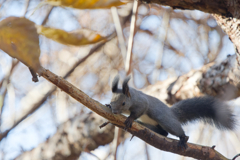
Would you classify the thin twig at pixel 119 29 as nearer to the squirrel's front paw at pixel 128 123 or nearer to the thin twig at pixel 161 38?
the thin twig at pixel 161 38

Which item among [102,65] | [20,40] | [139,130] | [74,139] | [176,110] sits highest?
[20,40]

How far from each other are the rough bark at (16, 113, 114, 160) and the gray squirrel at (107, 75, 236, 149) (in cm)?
99

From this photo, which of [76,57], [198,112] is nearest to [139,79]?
[76,57]

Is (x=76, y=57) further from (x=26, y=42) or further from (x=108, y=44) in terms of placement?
(x=26, y=42)

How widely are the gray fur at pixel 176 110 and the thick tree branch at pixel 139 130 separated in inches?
6.6

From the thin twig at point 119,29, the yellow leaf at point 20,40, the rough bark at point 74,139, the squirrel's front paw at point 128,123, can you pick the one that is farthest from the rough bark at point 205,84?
the yellow leaf at point 20,40

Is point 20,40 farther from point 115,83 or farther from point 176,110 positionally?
point 176,110

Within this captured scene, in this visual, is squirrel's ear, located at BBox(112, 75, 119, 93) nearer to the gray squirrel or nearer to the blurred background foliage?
the gray squirrel

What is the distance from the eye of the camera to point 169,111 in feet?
6.13

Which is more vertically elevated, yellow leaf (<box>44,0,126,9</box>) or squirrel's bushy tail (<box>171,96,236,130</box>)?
yellow leaf (<box>44,0,126,9</box>)

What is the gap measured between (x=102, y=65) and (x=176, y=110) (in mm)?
→ 1383

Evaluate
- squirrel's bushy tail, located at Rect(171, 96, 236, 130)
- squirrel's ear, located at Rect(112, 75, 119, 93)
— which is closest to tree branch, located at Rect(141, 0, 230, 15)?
squirrel's ear, located at Rect(112, 75, 119, 93)

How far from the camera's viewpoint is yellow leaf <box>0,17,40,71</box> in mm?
971

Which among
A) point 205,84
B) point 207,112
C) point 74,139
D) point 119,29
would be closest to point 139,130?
point 207,112
